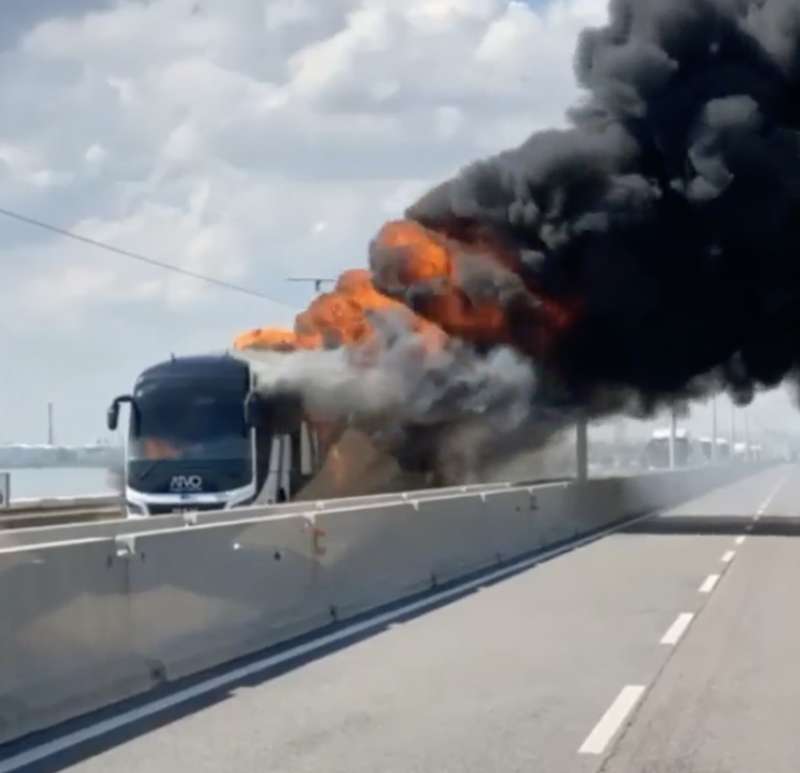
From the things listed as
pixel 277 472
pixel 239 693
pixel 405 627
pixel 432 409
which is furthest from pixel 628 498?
pixel 239 693

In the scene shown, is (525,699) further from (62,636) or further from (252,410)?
(252,410)

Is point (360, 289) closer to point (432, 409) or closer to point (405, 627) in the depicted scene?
point (432, 409)

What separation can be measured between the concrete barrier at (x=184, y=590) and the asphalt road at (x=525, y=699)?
2.05 ft

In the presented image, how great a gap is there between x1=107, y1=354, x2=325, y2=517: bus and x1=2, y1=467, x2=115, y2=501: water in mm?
12671

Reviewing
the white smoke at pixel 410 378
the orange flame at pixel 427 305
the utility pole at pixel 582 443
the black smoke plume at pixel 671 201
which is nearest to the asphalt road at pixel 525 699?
the black smoke plume at pixel 671 201

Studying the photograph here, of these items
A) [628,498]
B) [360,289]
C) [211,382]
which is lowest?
[628,498]

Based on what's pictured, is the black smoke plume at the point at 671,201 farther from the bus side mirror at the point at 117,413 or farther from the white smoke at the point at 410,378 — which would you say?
the bus side mirror at the point at 117,413

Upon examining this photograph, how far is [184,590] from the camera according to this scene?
38.2 feet

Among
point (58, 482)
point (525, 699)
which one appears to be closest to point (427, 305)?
point (58, 482)

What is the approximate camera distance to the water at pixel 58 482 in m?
44.0

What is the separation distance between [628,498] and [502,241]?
28.4 ft

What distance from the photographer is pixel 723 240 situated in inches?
1378

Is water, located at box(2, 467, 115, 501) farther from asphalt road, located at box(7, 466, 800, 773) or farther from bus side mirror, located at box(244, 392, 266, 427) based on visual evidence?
asphalt road, located at box(7, 466, 800, 773)

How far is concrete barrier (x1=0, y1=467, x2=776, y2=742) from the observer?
30.7 feet
